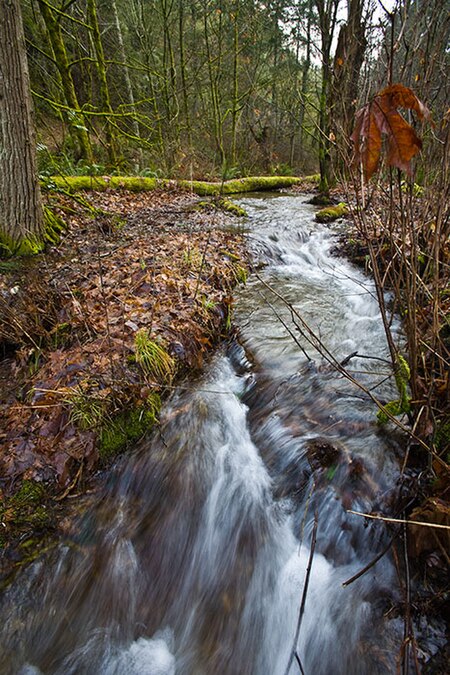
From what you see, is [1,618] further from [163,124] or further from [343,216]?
[163,124]

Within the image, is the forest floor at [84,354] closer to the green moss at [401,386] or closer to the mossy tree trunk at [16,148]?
the mossy tree trunk at [16,148]

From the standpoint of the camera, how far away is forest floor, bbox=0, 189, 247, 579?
2.64 meters

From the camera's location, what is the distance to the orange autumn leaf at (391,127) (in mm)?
1080

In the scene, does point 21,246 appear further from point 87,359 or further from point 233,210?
point 233,210

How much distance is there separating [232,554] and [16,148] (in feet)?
18.6

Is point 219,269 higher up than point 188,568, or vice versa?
point 219,269

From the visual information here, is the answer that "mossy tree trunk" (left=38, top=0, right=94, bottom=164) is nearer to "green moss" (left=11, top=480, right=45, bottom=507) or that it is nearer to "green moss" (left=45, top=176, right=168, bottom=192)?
"green moss" (left=45, top=176, right=168, bottom=192)

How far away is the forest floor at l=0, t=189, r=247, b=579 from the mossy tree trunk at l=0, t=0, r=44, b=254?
0.45 metres

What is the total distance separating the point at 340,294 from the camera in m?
5.58

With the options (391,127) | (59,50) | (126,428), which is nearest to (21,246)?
(126,428)

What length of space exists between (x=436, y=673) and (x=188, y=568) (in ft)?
5.29

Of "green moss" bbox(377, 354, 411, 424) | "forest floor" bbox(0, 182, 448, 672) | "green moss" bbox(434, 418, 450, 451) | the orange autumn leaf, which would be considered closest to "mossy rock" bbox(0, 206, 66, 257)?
"forest floor" bbox(0, 182, 448, 672)

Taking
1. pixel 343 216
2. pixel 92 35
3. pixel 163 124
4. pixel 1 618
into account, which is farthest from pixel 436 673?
pixel 163 124

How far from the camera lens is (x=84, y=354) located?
11.0 ft
